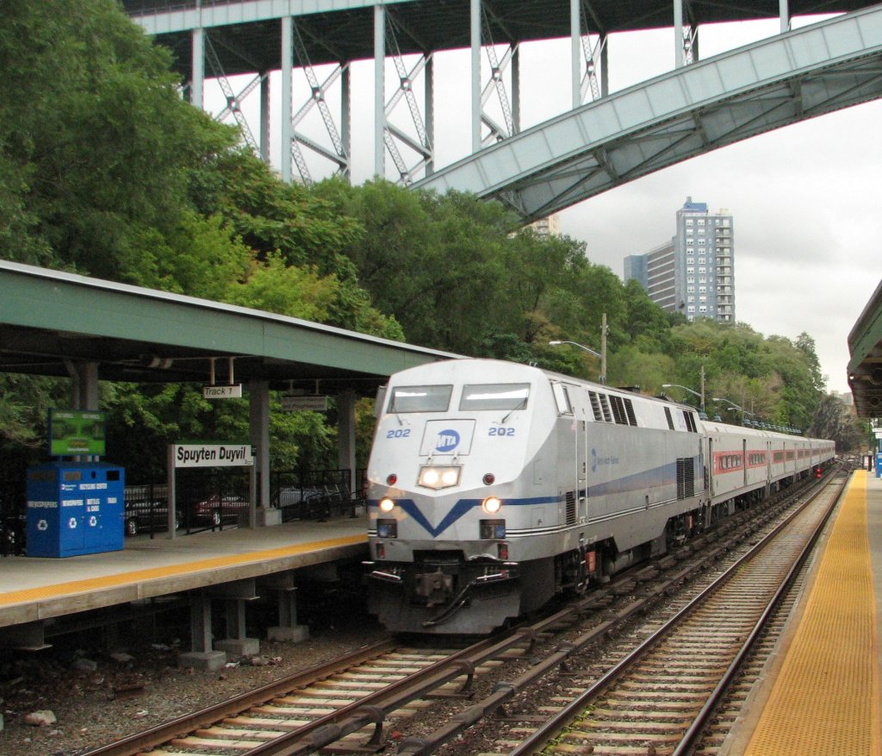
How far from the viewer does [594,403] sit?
15.0 m

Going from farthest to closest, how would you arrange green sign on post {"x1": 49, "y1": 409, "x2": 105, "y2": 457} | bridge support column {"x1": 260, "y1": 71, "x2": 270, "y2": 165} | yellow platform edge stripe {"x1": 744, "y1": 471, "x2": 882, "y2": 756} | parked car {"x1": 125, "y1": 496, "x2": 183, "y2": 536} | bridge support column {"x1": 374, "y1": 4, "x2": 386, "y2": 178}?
bridge support column {"x1": 260, "y1": 71, "x2": 270, "y2": 165}
bridge support column {"x1": 374, "y1": 4, "x2": 386, "y2": 178}
parked car {"x1": 125, "y1": 496, "x2": 183, "y2": 536}
green sign on post {"x1": 49, "y1": 409, "x2": 105, "y2": 457}
yellow platform edge stripe {"x1": 744, "y1": 471, "x2": 882, "y2": 756}

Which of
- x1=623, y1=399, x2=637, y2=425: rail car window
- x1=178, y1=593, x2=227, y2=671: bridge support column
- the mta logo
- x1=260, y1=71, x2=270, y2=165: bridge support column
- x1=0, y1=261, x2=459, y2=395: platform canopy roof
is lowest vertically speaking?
x1=178, y1=593, x2=227, y2=671: bridge support column

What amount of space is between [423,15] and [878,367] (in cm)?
2803

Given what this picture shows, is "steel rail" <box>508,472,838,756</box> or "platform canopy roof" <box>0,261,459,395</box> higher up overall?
"platform canopy roof" <box>0,261,459,395</box>

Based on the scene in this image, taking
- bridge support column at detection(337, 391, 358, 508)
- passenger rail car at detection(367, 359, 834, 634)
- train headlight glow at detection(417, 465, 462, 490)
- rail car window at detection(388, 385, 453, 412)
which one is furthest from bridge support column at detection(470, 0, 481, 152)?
train headlight glow at detection(417, 465, 462, 490)

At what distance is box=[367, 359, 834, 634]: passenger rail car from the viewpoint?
12.1 meters

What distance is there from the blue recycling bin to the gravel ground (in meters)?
1.42

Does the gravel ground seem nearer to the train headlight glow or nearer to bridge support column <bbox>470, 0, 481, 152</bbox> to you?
the train headlight glow

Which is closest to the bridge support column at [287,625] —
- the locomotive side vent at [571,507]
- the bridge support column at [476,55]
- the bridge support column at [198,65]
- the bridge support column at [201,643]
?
the bridge support column at [201,643]

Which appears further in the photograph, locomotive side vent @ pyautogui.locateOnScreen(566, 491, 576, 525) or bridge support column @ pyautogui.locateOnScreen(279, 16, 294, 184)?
bridge support column @ pyautogui.locateOnScreen(279, 16, 294, 184)

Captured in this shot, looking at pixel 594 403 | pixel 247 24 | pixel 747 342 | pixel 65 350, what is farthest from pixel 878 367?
pixel 747 342

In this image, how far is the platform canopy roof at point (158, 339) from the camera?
1053cm

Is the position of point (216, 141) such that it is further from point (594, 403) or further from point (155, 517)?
point (594, 403)

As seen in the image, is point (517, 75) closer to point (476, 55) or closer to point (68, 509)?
point (476, 55)
